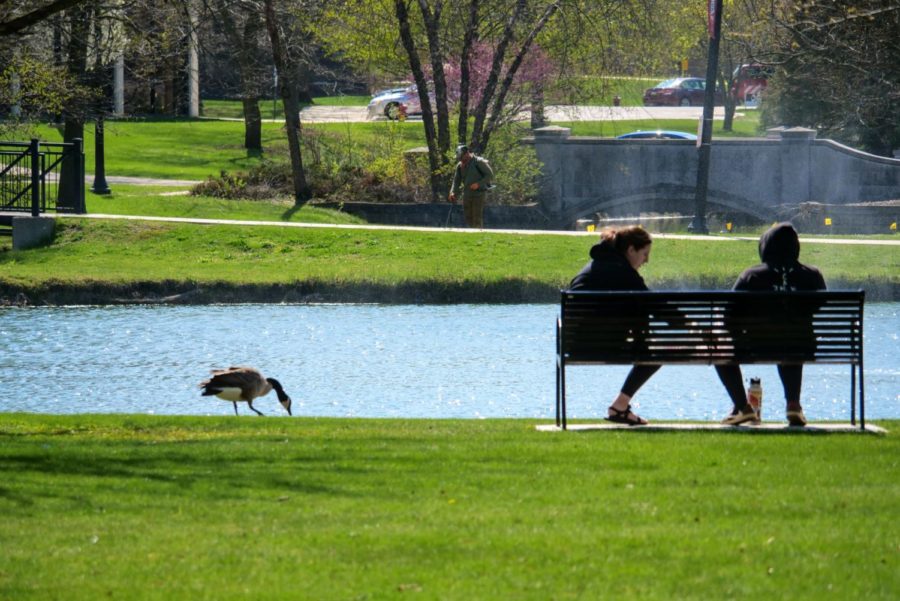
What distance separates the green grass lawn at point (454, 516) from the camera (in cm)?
→ 595

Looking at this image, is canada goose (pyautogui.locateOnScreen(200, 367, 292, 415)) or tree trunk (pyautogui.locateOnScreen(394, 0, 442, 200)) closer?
canada goose (pyautogui.locateOnScreen(200, 367, 292, 415))

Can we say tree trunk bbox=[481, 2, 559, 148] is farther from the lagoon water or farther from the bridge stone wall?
the lagoon water

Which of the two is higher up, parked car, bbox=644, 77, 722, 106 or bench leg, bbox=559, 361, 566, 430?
parked car, bbox=644, 77, 722, 106

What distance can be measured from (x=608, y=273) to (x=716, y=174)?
32.3 metres

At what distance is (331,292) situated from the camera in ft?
73.0

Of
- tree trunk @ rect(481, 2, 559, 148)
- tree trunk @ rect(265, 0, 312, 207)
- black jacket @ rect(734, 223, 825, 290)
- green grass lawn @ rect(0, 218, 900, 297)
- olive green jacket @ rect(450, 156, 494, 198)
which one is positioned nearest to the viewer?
black jacket @ rect(734, 223, 825, 290)

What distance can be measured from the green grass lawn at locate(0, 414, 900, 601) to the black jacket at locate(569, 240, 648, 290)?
1.38 meters

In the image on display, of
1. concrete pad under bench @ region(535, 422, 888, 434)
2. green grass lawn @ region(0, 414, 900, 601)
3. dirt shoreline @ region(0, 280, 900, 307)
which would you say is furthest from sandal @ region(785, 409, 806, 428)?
dirt shoreline @ region(0, 280, 900, 307)

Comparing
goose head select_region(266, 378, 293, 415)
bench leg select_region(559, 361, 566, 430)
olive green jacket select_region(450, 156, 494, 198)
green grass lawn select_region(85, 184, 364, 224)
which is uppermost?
olive green jacket select_region(450, 156, 494, 198)

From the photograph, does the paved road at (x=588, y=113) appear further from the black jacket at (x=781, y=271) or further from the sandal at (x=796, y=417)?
the sandal at (x=796, y=417)

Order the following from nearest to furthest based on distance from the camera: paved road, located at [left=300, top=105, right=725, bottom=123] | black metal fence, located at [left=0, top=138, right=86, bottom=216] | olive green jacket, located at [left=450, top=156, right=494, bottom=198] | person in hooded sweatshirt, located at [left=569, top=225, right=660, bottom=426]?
1. person in hooded sweatshirt, located at [left=569, top=225, right=660, bottom=426]
2. black metal fence, located at [left=0, top=138, right=86, bottom=216]
3. olive green jacket, located at [left=450, top=156, right=494, bottom=198]
4. paved road, located at [left=300, top=105, right=725, bottom=123]

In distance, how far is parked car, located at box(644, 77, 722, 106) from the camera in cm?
7281

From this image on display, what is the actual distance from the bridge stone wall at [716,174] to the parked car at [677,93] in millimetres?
31127

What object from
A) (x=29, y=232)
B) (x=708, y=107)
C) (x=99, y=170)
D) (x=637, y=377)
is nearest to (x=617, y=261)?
(x=637, y=377)
